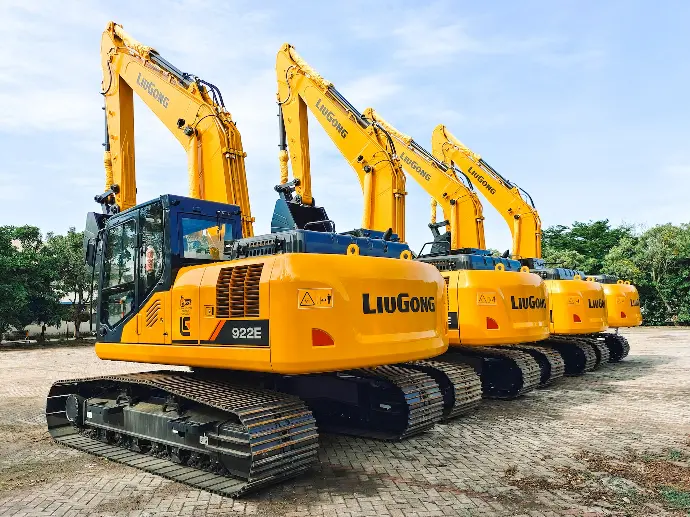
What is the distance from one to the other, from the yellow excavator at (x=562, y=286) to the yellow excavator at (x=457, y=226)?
1.34 m

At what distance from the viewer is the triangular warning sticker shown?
5.06 m

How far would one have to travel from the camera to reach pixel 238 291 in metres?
5.46

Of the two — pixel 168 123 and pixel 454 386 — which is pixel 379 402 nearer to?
pixel 454 386

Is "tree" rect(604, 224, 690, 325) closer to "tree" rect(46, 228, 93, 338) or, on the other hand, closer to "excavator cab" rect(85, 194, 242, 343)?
"tree" rect(46, 228, 93, 338)

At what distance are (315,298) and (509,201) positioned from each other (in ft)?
44.7

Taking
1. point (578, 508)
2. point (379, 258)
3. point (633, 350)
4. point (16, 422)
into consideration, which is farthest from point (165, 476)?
point (633, 350)

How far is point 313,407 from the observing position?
7.75m

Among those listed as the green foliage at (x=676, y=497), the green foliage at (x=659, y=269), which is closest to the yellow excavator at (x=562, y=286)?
the green foliage at (x=676, y=497)

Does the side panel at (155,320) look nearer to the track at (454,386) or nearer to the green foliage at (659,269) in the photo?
the track at (454,386)

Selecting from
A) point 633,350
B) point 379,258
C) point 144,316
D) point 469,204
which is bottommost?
point 633,350

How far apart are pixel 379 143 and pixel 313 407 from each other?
6684 millimetres

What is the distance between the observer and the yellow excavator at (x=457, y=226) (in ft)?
30.1

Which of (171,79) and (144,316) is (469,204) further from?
(144,316)

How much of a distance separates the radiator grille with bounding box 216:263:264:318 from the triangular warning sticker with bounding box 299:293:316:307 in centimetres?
46
